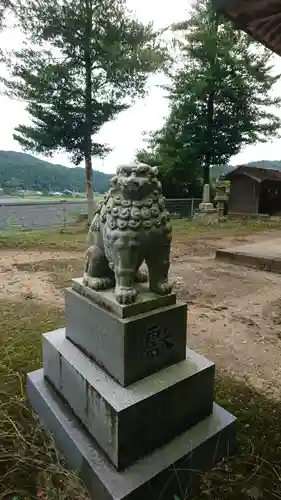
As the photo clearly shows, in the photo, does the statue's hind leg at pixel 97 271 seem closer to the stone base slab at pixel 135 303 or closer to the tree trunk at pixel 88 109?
the stone base slab at pixel 135 303

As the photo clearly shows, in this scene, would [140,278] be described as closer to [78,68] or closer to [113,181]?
[113,181]

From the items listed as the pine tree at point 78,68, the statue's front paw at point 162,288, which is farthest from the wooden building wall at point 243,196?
the statue's front paw at point 162,288

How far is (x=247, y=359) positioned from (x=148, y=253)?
1.42m

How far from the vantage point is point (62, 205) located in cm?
902

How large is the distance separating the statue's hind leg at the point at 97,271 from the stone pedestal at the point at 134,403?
5 centimetres

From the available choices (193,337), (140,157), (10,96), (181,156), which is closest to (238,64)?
(181,156)

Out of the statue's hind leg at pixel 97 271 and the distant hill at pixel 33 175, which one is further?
the distant hill at pixel 33 175

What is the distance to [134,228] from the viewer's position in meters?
1.30

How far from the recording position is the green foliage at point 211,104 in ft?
35.0

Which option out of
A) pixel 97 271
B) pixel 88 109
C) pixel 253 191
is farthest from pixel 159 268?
pixel 253 191

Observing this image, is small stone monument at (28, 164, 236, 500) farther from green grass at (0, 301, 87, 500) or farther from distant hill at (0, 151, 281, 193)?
distant hill at (0, 151, 281, 193)

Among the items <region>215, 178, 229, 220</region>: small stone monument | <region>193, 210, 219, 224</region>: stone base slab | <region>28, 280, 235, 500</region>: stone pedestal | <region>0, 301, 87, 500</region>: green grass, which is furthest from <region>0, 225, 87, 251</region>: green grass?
<region>215, 178, 229, 220</region>: small stone monument

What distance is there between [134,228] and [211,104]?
38.6 feet

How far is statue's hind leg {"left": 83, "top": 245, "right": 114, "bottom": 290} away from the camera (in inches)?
60.1
